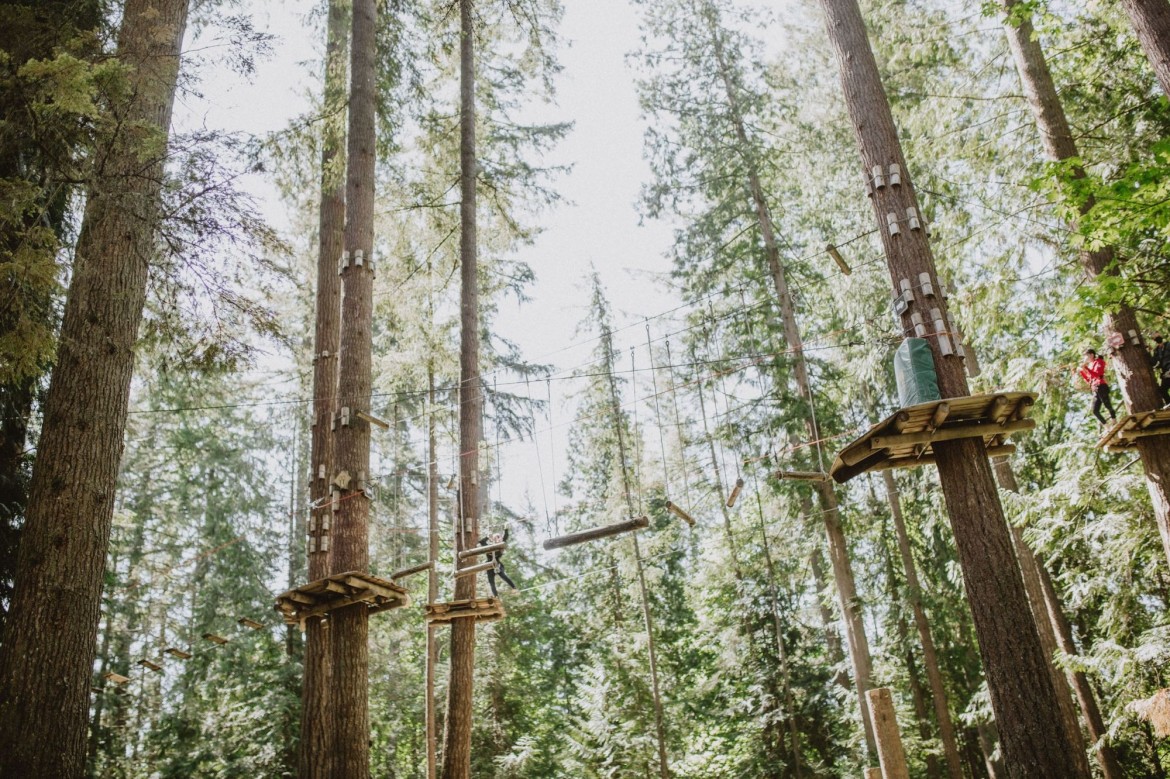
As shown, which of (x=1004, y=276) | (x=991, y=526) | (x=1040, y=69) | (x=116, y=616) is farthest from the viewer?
(x=116, y=616)

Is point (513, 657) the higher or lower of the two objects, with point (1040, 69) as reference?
lower

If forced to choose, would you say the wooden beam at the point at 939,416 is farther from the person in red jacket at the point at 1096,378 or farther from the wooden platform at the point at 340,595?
the wooden platform at the point at 340,595

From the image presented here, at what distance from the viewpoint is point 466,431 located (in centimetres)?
959

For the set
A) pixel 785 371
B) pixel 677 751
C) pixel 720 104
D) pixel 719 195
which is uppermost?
pixel 720 104

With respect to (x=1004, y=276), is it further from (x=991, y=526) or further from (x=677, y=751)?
(x=677, y=751)

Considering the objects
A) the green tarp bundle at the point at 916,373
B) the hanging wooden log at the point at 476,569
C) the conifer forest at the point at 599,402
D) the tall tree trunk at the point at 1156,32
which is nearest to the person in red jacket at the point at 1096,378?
the conifer forest at the point at 599,402

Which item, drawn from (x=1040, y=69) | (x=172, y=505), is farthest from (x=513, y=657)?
(x=1040, y=69)

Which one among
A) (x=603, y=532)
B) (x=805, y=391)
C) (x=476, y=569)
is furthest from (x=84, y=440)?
(x=805, y=391)

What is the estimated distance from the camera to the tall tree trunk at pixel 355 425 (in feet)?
21.5

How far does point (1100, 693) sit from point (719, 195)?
1187 cm

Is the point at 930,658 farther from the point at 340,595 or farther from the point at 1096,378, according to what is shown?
the point at 340,595

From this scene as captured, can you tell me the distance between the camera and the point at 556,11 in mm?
11961

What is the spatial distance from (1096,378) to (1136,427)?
81cm

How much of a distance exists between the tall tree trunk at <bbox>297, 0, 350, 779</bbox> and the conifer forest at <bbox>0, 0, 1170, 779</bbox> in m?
0.07
